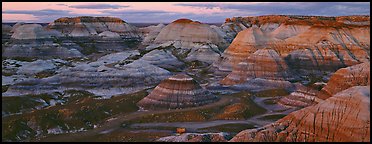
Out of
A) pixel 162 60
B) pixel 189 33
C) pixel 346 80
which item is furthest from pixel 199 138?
pixel 189 33

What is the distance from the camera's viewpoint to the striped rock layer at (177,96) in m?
43.8

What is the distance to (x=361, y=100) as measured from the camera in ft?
86.1

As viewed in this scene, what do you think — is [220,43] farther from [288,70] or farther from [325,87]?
[325,87]

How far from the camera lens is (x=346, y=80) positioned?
45750mm

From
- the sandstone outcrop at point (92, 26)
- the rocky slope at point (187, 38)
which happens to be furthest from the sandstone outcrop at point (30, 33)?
the rocky slope at point (187, 38)

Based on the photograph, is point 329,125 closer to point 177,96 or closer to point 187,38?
point 177,96

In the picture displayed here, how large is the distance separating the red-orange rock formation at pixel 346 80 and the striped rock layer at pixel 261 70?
11.3 m

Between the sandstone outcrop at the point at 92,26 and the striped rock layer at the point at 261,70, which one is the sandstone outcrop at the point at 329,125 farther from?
the sandstone outcrop at the point at 92,26

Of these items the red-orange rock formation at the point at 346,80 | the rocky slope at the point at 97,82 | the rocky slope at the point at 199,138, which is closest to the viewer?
the rocky slope at the point at 199,138

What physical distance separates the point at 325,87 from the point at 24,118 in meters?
30.8

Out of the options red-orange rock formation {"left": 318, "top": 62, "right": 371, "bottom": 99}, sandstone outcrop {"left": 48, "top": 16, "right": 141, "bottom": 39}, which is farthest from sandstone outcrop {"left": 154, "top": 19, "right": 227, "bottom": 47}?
red-orange rock formation {"left": 318, "top": 62, "right": 371, "bottom": 99}

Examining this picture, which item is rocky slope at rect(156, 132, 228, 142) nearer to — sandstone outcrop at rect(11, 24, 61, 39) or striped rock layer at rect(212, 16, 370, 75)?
striped rock layer at rect(212, 16, 370, 75)

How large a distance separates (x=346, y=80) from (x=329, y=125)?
2178 centimetres

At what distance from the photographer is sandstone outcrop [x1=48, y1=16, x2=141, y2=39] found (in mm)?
134875
